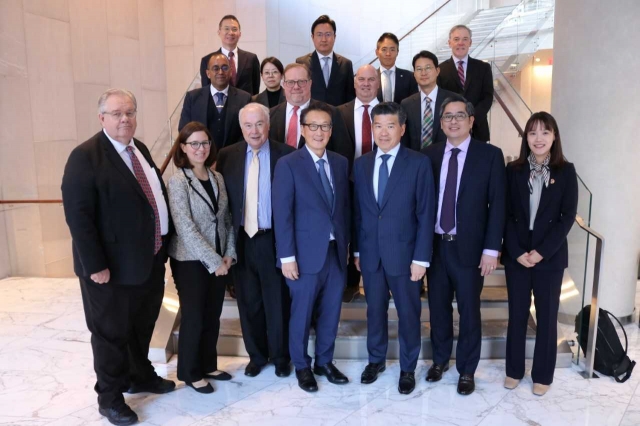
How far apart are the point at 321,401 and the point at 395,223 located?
1236mm

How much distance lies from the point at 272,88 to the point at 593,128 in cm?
296

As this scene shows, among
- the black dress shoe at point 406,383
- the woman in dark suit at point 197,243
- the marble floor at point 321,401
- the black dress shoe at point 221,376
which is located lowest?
the marble floor at point 321,401

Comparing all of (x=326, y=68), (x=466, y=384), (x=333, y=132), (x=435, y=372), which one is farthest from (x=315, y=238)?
(x=326, y=68)

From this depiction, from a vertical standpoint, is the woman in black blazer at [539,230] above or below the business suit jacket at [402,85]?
below

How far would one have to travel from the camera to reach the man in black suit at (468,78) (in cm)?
468

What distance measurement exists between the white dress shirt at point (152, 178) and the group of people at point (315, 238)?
0.5 inches

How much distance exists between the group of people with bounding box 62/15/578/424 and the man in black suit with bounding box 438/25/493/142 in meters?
1.35

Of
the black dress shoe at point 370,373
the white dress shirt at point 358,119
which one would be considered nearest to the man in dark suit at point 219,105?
the white dress shirt at point 358,119

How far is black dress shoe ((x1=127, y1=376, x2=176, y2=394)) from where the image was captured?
3566mm

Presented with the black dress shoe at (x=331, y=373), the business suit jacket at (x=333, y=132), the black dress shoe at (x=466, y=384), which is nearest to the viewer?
the black dress shoe at (x=466, y=384)

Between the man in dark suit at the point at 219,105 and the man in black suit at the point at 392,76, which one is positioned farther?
the man in black suit at the point at 392,76

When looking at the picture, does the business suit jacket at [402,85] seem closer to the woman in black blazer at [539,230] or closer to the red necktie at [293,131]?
the red necktie at [293,131]

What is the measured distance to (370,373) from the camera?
3715 mm

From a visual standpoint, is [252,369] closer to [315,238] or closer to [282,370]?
[282,370]
